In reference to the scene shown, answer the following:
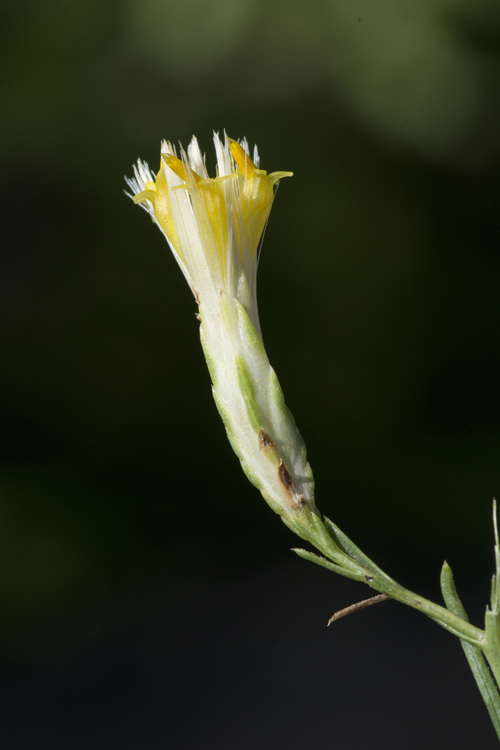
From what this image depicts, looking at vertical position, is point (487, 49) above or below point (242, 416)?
above

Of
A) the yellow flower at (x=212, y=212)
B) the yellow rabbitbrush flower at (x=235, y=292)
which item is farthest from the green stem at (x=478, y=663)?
the yellow flower at (x=212, y=212)

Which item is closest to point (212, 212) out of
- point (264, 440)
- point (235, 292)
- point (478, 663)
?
point (235, 292)

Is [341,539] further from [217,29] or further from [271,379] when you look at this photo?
[217,29]

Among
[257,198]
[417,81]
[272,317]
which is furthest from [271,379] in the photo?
[417,81]

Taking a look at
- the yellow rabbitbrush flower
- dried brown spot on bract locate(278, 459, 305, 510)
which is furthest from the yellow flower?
dried brown spot on bract locate(278, 459, 305, 510)

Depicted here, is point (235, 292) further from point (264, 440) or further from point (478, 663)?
point (478, 663)

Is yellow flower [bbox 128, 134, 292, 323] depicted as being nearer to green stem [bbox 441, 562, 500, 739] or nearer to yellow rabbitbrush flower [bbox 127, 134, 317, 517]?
yellow rabbitbrush flower [bbox 127, 134, 317, 517]
